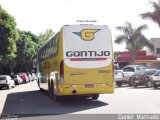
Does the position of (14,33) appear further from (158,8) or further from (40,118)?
(40,118)

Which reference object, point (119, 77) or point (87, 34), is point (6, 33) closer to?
point (119, 77)

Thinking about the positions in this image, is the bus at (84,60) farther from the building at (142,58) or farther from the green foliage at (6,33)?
the building at (142,58)

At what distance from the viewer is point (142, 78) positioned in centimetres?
3222

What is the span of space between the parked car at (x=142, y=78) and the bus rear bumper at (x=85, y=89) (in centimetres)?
1460

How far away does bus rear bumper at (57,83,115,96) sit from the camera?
55.6 feet

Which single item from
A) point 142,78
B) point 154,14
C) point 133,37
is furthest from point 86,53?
point 133,37

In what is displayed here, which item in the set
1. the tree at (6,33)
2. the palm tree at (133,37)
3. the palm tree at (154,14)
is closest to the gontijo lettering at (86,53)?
the tree at (6,33)

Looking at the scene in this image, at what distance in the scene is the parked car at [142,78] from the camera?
31633mm

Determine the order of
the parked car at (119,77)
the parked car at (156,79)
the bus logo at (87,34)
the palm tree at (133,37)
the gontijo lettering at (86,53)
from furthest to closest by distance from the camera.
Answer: the palm tree at (133,37) → the parked car at (119,77) → the parked car at (156,79) → the bus logo at (87,34) → the gontijo lettering at (86,53)

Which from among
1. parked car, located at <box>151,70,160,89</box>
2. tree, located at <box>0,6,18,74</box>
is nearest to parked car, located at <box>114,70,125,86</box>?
parked car, located at <box>151,70,160,89</box>

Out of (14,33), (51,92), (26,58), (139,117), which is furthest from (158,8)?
(139,117)

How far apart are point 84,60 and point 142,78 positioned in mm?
15768

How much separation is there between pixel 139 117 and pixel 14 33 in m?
32.7

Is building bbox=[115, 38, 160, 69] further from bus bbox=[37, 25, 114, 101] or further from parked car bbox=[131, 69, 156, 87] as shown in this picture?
bus bbox=[37, 25, 114, 101]
